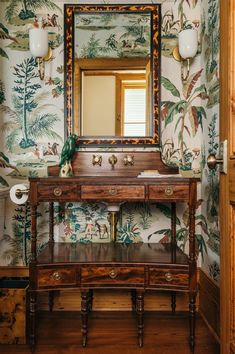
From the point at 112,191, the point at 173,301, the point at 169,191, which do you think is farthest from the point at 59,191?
the point at 173,301

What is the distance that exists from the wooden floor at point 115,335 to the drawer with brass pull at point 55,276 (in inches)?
15.0

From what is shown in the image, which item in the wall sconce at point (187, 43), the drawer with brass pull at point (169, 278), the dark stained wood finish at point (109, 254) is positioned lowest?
the drawer with brass pull at point (169, 278)

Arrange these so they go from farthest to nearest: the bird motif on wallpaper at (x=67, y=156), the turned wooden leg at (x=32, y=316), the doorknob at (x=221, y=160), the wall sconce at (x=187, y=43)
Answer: the wall sconce at (x=187, y=43) < the bird motif on wallpaper at (x=67, y=156) < the turned wooden leg at (x=32, y=316) < the doorknob at (x=221, y=160)

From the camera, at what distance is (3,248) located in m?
2.52

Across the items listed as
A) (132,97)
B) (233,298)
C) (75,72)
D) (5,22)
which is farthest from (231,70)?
(5,22)

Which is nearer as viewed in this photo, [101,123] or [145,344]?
[145,344]

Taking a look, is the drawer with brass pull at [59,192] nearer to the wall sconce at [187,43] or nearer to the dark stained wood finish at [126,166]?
the dark stained wood finish at [126,166]

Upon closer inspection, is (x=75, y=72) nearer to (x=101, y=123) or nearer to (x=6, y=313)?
(x=101, y=123)

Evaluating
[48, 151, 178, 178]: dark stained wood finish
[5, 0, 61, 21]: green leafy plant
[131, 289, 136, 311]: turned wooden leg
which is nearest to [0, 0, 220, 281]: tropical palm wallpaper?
[5, 0, 61, 21]: green leafy plant

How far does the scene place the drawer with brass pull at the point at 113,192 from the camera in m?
1.95

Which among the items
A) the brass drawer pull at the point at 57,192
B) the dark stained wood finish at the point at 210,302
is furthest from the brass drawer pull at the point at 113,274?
the dark stained wood finish at the point at 210,302

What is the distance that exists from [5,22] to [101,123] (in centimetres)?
97

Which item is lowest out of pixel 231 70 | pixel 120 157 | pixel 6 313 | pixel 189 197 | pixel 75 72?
pixel 6 313

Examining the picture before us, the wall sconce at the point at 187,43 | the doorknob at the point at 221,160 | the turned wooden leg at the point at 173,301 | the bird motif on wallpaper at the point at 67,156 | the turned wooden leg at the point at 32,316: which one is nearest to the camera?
the doorknob at the point at 221,160
